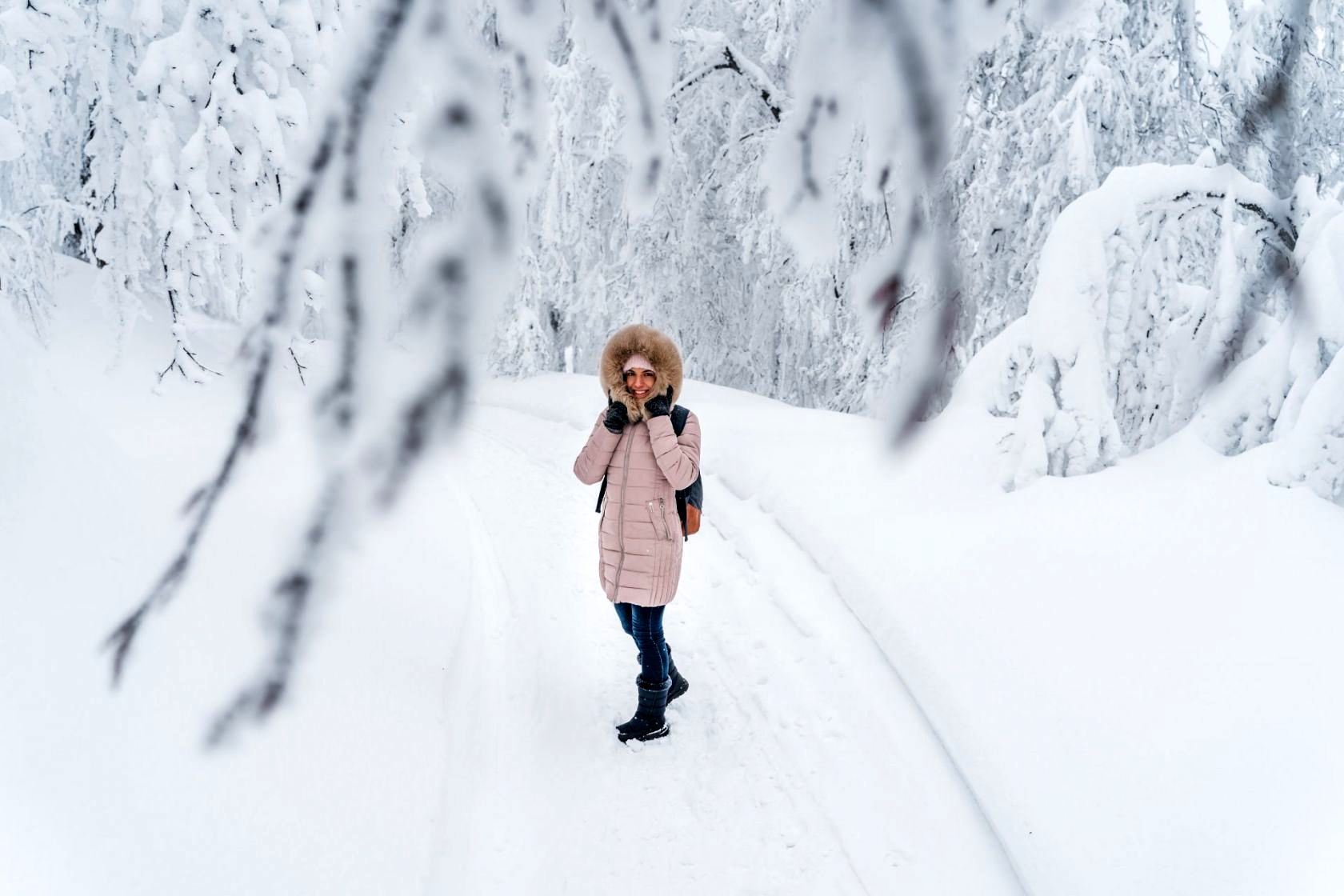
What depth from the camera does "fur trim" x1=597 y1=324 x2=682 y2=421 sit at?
9.00 feet

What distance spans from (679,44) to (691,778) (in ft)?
21.6

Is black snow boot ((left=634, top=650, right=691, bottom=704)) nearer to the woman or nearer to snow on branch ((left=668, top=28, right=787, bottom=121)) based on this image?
the woman

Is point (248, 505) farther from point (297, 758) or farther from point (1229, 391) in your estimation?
point (1229, 391)

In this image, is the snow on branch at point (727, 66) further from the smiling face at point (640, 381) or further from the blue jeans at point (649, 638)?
the blue jeans at point (649, 638)

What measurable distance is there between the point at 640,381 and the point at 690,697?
1488 mm

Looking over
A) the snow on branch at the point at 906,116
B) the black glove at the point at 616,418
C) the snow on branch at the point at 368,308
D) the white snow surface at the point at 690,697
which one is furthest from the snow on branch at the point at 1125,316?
the snow on branch at the point at 368,308

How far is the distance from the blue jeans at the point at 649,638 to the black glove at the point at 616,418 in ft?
2.18

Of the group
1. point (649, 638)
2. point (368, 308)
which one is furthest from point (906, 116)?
point (649, 638)

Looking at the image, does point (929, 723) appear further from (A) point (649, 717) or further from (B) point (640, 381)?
(B) point (640, 381)

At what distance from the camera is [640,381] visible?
277 centimetres

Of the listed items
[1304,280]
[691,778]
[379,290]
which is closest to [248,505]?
[379,290]

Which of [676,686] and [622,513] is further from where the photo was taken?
[676,686]

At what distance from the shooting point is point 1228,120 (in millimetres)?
3613

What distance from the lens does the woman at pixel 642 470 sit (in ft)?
9.00
